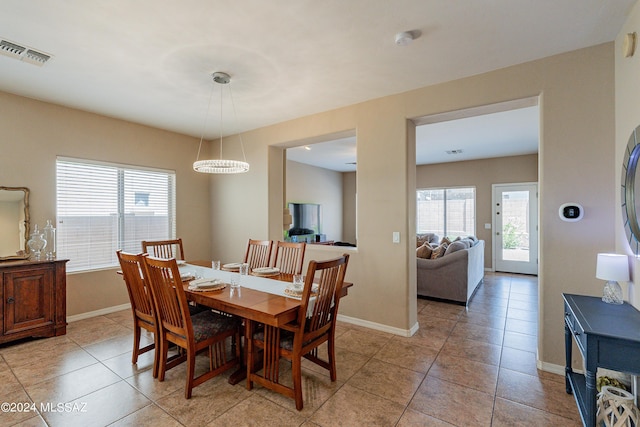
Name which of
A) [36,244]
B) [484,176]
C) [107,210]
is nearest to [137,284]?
[36,244]

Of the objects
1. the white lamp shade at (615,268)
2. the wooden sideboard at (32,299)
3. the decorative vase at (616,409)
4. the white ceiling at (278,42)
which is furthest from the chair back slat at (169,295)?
the white lamp shade at (615,268)

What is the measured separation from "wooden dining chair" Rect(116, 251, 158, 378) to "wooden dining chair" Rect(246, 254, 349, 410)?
84 cm

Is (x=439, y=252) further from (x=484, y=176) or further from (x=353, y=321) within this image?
(x=484, y=176)

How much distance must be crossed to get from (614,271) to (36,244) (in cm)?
528

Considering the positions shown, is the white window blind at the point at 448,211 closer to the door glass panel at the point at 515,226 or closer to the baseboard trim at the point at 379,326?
the door glass panel at the point at 515,226

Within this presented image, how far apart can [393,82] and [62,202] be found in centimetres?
426

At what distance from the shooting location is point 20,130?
338 cm

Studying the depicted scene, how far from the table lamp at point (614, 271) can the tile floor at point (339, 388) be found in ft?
2.72

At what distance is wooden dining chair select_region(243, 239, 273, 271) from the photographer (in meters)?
3.38

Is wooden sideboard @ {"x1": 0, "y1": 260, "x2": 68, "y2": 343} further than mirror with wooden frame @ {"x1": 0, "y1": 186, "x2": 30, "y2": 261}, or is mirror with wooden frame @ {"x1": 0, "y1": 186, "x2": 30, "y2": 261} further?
mirror with wooden frame @ {"x1": 0, "y1": 186, "x2": 30, "y2": 261}

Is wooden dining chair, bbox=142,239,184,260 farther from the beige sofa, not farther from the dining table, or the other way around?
the beige sofa

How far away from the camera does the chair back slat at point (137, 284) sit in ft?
7.42

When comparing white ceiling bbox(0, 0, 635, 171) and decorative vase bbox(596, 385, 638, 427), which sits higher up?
white ceiling bbox(0, 0, 635, 171)

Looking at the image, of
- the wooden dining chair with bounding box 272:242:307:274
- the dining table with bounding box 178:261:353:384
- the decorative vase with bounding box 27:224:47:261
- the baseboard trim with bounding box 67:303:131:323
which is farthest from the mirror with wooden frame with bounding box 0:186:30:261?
the wooden dining chair with bounding box 272:242:307:274
